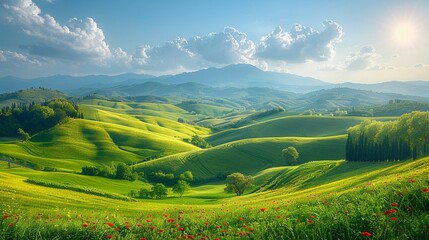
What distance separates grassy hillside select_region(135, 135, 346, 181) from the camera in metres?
154

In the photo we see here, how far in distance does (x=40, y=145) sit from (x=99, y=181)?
8843 centimetres

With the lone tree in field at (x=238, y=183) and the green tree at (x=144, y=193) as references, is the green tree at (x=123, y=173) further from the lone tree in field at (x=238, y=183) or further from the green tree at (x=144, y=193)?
the lone tree in field at (x=238, y=183)

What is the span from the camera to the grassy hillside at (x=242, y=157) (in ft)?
506

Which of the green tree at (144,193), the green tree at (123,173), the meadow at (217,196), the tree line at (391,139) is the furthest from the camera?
the green tree at (123,173)

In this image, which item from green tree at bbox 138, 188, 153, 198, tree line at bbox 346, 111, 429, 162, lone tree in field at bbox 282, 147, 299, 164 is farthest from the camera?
lone tree in field at bbox 282, 147, 299, 164

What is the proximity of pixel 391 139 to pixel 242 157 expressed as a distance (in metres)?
90.1

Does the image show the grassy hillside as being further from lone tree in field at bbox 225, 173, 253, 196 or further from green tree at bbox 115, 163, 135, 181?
lone tree in field at bbox 225, 173, 253, 196

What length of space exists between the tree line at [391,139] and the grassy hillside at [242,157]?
55.6 metres

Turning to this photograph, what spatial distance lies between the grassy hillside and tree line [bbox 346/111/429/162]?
55.6 metres

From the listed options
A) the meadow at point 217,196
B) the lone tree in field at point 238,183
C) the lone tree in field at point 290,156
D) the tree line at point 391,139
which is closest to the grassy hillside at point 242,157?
the meadow at point 217,196

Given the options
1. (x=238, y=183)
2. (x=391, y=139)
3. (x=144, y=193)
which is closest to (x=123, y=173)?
(x=144, y=193)

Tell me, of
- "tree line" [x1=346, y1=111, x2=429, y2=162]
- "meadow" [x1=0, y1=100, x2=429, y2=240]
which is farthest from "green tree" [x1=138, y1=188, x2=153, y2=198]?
"tree line" [x1=346, y1=111, x2=429, y2=162]

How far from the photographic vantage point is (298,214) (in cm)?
1396

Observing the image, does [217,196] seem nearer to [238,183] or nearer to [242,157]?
[238,183]
